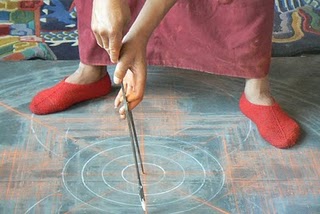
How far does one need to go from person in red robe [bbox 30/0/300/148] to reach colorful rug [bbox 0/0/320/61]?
242 mm

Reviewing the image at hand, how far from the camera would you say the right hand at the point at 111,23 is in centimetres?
120

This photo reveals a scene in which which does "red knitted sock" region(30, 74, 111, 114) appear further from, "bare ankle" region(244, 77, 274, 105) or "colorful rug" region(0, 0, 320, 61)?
"bare ankle" region(244, 77, 274, 105)

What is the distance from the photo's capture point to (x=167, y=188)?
1.41 meters

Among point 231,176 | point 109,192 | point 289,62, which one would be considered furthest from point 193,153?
point 289,62

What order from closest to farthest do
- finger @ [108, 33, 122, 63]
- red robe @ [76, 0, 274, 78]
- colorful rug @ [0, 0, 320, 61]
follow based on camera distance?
finger @ [108, 33, 122, 63] → red robe @ [76, 0, 274, 78] → colorful rug @ [0, 0, 320, 61]

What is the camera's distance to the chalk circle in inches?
53.9

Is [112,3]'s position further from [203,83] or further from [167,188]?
[203,83]

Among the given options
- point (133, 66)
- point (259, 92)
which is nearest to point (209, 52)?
point (259, 92)

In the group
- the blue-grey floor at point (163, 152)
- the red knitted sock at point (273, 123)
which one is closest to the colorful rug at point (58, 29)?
the blue-grey floor at point (163, 152)

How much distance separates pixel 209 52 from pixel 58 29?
607mm

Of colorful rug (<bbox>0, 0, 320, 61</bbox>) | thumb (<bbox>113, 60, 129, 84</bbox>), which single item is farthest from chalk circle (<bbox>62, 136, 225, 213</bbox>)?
colorful rug (<bbox>0, 0, 320, 61</bbox>)

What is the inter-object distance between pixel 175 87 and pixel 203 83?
0.08 metres

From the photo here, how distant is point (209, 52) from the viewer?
1.62m

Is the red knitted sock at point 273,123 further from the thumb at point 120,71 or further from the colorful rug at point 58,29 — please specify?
the thumb at point 120,71
